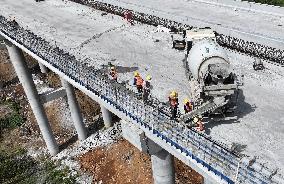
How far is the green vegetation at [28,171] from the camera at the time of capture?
34875 mm

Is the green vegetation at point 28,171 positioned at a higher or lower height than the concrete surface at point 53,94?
lower

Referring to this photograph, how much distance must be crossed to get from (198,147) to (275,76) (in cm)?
1017

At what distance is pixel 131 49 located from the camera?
2816 centimetres

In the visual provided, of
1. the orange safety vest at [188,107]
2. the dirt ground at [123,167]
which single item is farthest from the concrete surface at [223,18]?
the orange safety vest at [188,107]

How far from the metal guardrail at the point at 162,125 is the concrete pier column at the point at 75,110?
656 cm

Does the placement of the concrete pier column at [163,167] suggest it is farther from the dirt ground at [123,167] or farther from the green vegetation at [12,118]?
the green vegetation at [12,118]

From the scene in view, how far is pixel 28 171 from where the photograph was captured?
118ft

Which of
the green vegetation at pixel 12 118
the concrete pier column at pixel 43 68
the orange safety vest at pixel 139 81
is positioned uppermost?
the orange safety vest at pixel 139 81

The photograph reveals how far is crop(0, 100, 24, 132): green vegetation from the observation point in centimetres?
→ 4162

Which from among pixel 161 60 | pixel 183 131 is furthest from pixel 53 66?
pixel 183 131

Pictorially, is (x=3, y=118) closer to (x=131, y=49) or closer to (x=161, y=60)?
(x=131, y=49)

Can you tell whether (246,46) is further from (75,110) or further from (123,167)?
(75,110)

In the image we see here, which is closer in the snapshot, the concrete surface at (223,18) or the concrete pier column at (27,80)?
the concrete pier column at (27,80)

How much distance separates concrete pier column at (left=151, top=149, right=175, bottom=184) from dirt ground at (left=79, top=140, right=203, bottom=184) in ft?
32.7
